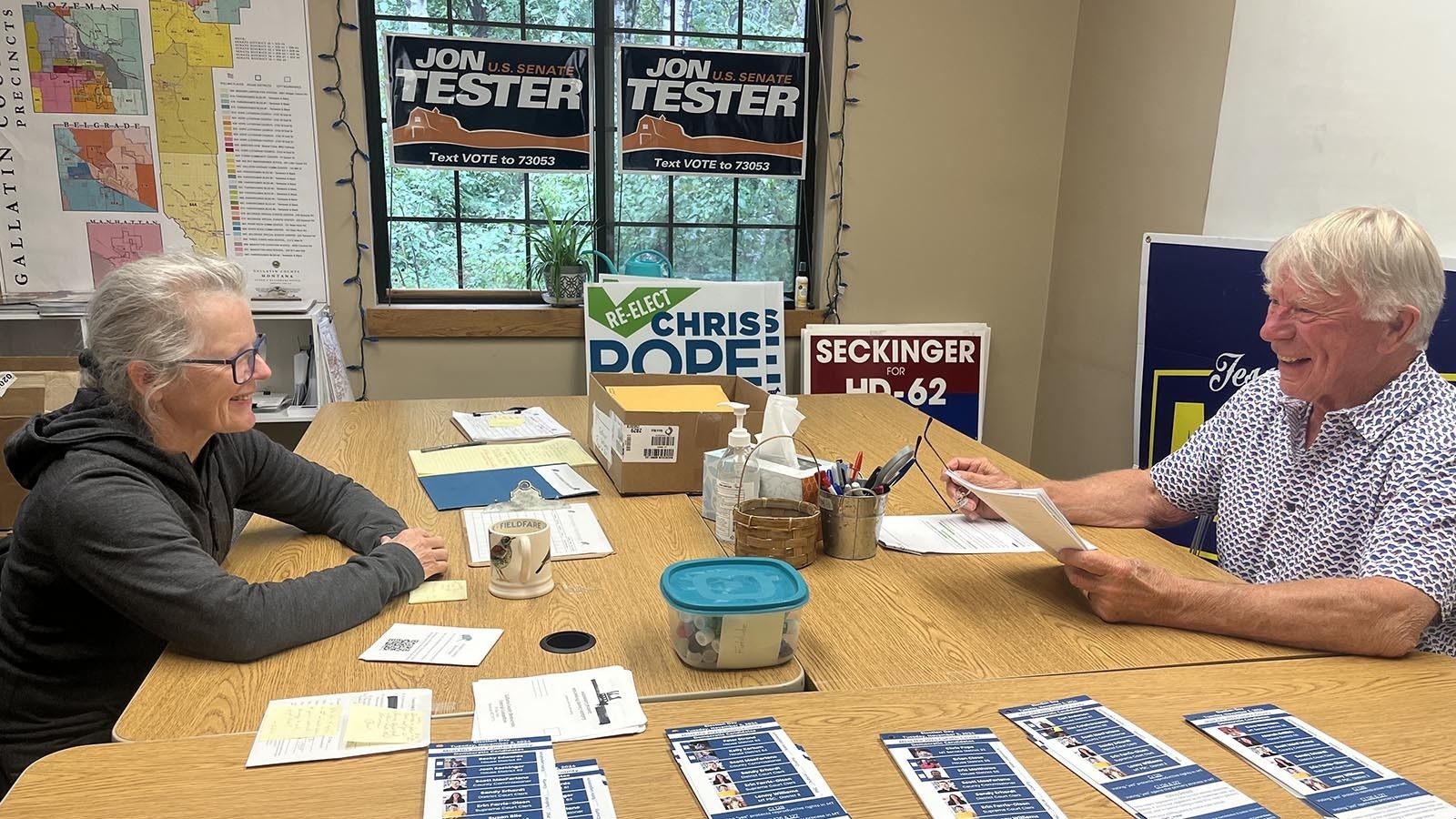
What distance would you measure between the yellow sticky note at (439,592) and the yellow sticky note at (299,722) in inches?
12.4

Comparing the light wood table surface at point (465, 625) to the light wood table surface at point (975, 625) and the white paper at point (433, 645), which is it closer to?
the white paper at point (433, 645)

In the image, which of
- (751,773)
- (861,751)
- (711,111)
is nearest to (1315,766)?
(861,751)

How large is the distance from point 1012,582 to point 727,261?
105 inches

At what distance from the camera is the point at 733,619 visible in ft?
3.81

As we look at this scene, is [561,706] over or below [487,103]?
below

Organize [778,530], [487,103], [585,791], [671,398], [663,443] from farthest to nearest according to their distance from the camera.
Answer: [487,103], [671,398], [663,443], [778,530], [585,791]

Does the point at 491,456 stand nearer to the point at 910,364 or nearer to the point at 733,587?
the point at 733,587

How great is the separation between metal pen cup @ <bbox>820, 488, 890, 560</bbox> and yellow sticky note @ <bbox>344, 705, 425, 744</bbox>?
2.51 ft

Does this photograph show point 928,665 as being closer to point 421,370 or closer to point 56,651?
point 56,651

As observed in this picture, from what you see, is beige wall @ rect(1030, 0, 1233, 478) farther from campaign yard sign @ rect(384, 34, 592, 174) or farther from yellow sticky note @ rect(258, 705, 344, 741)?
yellow sticky note @ rect(258, 705, 344, 741)

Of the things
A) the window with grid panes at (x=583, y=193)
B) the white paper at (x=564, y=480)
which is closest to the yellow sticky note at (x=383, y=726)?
the white paper at (x=564, y=480)

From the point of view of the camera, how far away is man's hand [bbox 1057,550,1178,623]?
1.35m

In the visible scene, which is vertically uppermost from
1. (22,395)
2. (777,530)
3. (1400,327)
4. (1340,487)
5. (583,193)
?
(583,193)

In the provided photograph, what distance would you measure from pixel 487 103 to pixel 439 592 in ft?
8.60
